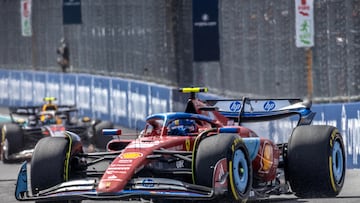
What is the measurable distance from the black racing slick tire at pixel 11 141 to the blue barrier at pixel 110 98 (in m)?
4.20

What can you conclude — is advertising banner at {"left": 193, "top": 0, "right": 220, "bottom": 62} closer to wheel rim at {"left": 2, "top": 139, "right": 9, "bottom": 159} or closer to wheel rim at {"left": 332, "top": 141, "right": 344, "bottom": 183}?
wheel rim at {"left": 2, "top": 139, "right": 9, "bottom": 159}

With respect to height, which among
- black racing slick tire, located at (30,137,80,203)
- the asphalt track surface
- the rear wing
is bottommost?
the asphalt track surface

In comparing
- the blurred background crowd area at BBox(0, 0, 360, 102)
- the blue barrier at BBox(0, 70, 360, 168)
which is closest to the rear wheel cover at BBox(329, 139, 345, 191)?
the blue barrier at BBox(0, 70, 360, 168)

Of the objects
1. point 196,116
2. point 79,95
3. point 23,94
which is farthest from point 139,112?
point 196,116

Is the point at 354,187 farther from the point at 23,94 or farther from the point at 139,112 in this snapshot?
the point at 23,94

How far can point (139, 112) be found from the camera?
2966cm

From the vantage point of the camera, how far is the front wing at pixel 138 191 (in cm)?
1236

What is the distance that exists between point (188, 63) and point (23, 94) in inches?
465

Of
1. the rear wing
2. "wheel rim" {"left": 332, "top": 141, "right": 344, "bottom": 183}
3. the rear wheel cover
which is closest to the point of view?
the rear wheel cover

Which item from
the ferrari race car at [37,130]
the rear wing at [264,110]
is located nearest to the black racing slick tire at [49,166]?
the rear wing at [264,110]

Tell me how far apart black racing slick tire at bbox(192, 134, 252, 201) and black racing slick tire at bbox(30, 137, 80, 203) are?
1.58m

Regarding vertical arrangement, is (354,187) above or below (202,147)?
below

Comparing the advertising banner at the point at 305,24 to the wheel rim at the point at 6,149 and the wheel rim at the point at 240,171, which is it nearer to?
the wheel rim at the point at 6,149

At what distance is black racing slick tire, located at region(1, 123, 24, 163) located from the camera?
77.4 feet
